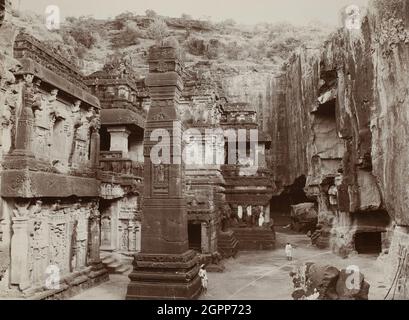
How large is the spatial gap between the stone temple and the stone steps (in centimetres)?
6

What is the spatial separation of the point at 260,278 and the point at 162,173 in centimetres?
622

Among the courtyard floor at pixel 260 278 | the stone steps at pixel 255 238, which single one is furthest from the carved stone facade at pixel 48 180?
the stone steps at pixel 255 238

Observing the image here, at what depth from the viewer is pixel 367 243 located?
650 inches

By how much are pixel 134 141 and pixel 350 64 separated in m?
11.5

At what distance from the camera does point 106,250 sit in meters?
13.9

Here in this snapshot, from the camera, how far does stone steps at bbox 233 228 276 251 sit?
18.7 meters

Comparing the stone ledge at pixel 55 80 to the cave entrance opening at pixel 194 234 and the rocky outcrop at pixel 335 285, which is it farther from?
the rocky outcrop at pixel 335 285

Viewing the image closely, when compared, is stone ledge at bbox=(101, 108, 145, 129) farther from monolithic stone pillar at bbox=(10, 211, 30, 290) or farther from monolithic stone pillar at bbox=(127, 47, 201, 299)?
monolithic stone pillar at bbox=(10, 211, 30, 290)

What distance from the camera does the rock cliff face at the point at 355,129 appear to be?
8156mm

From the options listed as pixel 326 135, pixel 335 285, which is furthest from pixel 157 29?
pixel 335 285

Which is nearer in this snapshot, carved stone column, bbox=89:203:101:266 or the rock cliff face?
the rock cliff face

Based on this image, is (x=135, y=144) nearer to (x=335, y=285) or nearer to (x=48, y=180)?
(x=48, y=180)

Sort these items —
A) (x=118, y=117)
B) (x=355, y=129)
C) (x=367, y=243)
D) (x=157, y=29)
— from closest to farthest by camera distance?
1. (x=355, y=129)
2. (x=367, y=243)
3. (x=118, y=117)
4. (x=157, y=29)

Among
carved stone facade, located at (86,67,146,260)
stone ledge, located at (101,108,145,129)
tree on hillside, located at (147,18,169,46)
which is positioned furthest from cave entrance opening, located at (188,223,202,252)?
tree on hillside, located at (147,18,169,46)
